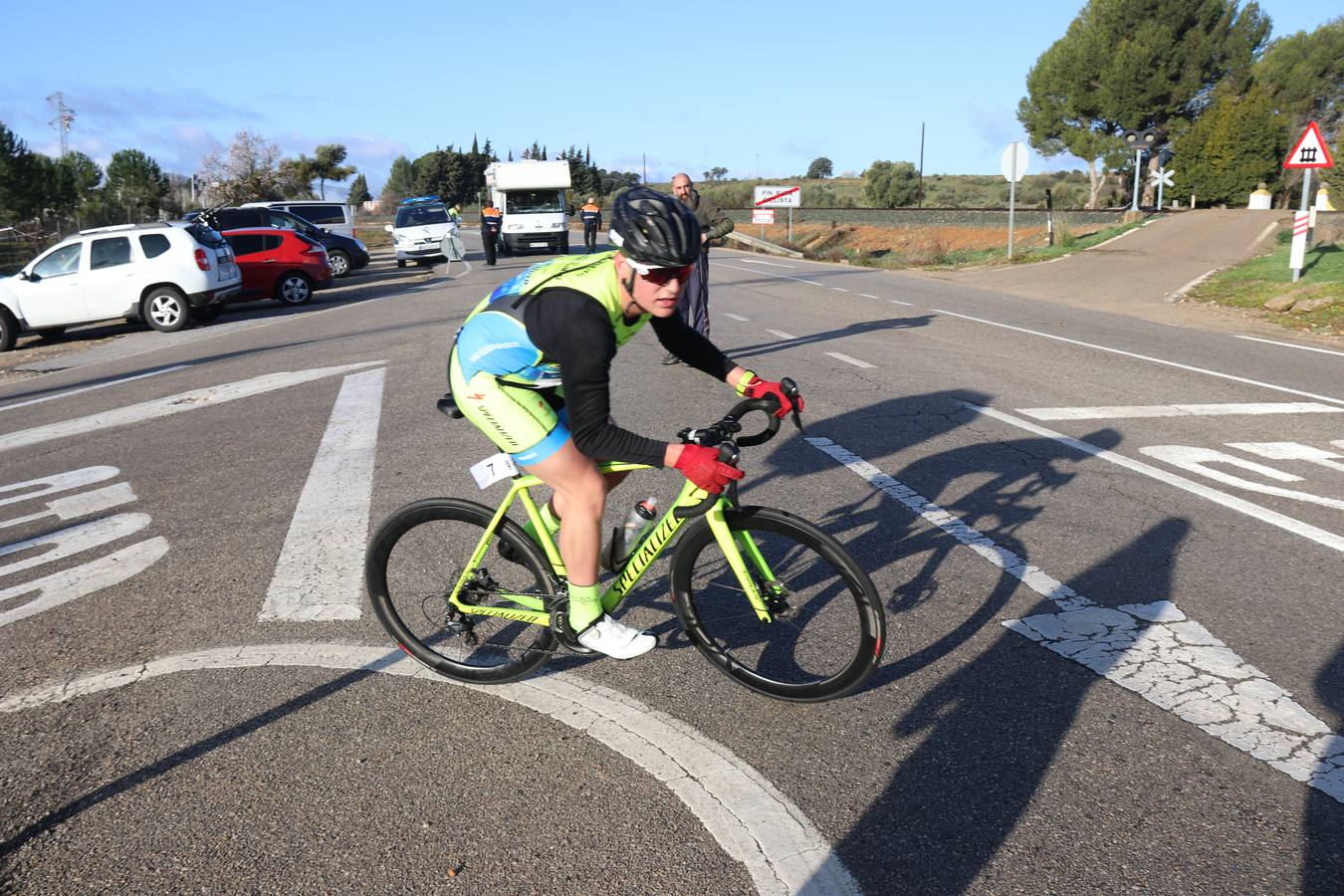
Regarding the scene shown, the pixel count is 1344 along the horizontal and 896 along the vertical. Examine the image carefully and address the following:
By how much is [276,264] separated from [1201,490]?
60.8 feet

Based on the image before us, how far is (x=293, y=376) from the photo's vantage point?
11.3 metres

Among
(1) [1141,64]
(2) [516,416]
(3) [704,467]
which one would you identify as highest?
(1) [1141,64]

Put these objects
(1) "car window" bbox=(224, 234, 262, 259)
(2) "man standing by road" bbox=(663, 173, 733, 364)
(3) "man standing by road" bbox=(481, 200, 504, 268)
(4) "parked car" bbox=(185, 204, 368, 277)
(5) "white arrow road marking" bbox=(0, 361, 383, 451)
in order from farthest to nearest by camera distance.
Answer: (3) "man standing by road" bbox=(481, 200, 504, 268)
(4) "parked car" bbox=(185, 204, 368, 277)
(1) "car window" bbox=(224, 234, 262, 259)
(2) "man standing by road" bbox=(663, 173, 733, 364)
(5) "white arrow road marking" bbox=(0, 361, 383, 451)

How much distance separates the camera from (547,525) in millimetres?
3787

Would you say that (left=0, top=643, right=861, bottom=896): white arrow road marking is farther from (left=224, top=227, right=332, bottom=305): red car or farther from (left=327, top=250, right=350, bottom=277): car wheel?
(left=327, top=250, right=350, bottom=277): car wheel

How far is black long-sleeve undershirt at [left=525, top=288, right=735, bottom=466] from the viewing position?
125 inches

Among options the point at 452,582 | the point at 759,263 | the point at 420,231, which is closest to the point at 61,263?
the point at 420,231

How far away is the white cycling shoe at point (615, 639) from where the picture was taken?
3674mm

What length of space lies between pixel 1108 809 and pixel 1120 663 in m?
1.06

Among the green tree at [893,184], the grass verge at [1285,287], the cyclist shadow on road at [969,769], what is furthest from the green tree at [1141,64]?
the cyclist shadow on road at [969,769]

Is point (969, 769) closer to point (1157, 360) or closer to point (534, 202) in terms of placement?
point (1157, 360)

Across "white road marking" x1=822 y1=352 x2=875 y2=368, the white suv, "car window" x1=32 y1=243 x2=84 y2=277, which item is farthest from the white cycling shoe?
"car window" x1=32 y1=243 x2=84 y2=277

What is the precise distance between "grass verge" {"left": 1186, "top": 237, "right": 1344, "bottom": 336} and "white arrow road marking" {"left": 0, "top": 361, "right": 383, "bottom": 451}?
43.7ft

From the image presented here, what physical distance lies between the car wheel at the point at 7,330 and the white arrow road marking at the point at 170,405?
820cm
